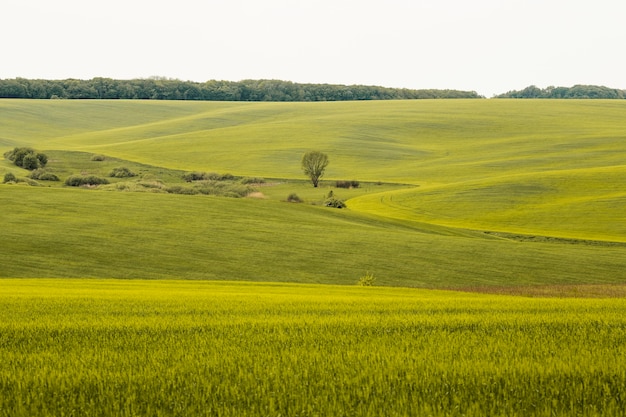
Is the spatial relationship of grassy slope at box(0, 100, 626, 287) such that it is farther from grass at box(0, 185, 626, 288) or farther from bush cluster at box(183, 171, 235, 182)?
bush cluster at box(183, 171, 235, 182)

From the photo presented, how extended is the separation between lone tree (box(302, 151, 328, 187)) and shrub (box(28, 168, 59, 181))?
2849 centimetres

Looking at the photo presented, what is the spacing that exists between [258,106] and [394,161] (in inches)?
2557

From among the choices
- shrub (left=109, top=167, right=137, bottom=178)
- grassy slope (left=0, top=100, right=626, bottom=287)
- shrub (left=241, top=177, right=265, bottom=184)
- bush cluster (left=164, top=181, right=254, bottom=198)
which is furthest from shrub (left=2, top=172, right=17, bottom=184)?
shrub (left=241, top=177, right=265, bottom=184)

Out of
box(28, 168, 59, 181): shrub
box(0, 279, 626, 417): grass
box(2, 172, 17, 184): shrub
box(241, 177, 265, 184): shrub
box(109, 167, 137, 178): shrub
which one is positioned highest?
box(0, 279, 626, 417): grass

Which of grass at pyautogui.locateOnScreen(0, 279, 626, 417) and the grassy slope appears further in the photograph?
the grassy slope

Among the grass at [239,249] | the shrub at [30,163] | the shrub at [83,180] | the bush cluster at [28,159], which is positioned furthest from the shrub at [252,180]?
the grass at [239,249]

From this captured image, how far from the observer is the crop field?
646 cm

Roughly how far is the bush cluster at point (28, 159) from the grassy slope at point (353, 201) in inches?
200

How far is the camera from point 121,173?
88750 millimetres

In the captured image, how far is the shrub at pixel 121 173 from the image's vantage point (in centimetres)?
8826

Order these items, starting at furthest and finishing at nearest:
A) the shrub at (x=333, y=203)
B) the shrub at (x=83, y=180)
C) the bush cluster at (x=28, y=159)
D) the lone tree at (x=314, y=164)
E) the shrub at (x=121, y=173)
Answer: the shrub at (x=121, y=173) → the lone tree at (x=314, y=164) → the bush cluster at (x=28, y=159) → the shrub at (x=83, y=180) → the shrub at (x=333, y=203)

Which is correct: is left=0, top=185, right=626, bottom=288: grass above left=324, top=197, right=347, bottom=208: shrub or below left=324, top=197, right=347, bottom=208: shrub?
above

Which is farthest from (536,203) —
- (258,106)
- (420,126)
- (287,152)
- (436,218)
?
(258,106)

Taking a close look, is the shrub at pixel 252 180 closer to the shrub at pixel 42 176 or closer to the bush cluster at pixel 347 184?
the bush cluster at pixel 347 184
